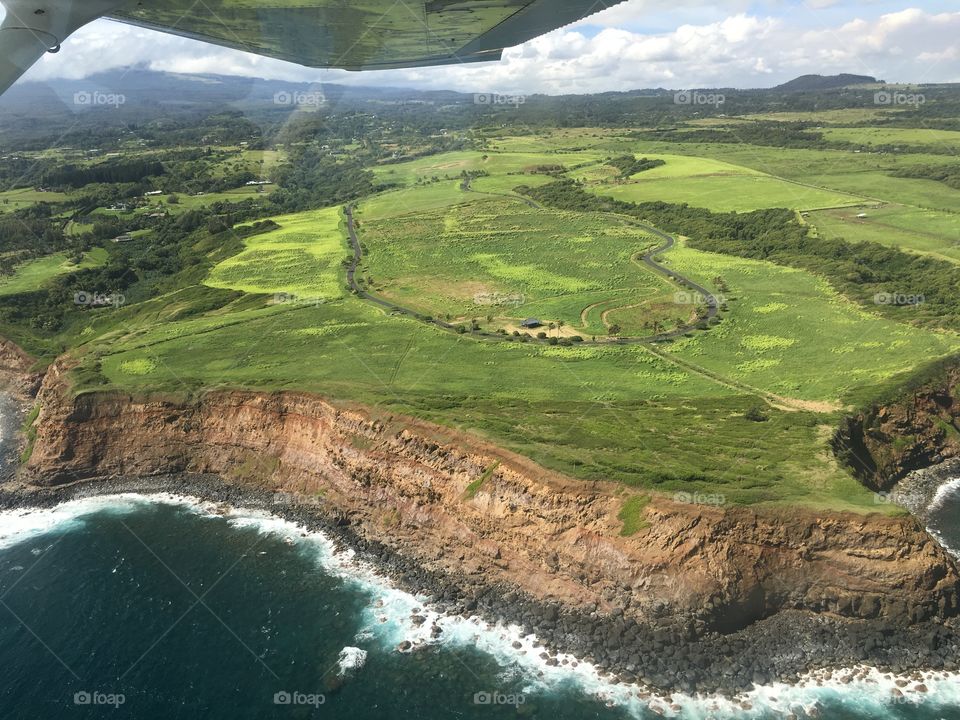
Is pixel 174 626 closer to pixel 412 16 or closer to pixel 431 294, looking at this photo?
pixel 412 16

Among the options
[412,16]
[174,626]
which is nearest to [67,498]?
[174,626]

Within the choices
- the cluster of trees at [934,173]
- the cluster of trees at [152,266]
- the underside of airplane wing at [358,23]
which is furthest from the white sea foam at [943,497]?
the cluster of trees at [934,173]

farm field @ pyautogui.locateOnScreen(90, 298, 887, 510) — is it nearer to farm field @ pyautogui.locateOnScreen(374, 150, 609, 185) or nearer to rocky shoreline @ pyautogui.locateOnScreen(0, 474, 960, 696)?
rocky shoreline @ pyautogui.locateOnScreen(0, 474, 960, 696)

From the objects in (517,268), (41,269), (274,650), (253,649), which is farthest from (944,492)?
(41,269)

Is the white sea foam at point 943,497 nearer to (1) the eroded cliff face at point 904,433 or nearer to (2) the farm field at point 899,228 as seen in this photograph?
(1) the eroded cliff face at point 904,433

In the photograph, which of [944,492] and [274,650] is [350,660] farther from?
[944,492]

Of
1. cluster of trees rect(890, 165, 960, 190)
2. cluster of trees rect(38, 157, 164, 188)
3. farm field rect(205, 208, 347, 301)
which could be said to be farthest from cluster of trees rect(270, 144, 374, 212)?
cluster of trees rect(890, 165, 960, 190)

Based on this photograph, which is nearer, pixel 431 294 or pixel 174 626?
pixel 174 626
